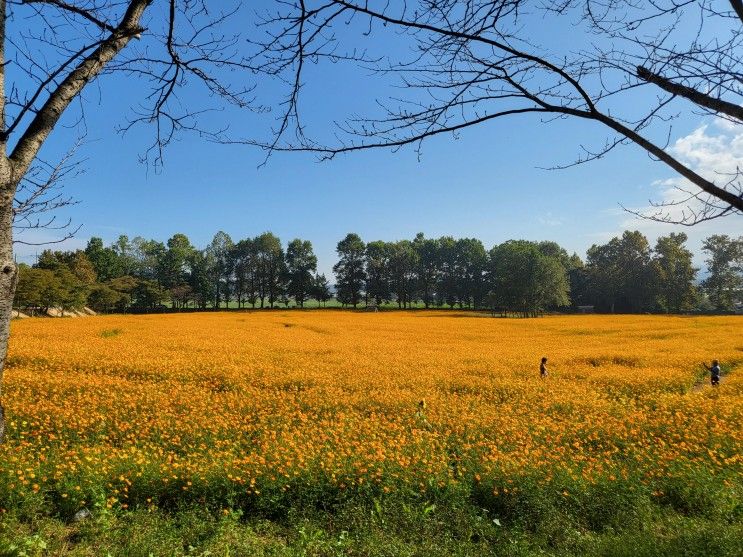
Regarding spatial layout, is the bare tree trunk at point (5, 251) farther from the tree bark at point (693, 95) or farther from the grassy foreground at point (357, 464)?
the tree bark at point (693, 95)

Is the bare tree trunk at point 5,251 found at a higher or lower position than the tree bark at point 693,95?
lower

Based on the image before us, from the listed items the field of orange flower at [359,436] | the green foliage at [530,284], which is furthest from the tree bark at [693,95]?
the green foliage at [530,284]

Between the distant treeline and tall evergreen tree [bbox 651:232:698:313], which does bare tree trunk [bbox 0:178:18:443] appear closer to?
the distant treeline

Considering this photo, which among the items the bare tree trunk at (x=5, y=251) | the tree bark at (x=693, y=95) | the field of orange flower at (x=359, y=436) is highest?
the tree bark at (x=693, y=95)

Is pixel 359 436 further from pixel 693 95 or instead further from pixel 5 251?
pixel 693 95

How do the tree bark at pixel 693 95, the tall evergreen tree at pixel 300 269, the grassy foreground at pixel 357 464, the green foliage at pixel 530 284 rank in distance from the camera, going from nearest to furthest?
the tree bark at pixel 693 95 < the grassy foreground at pixel 357 464 < the green foliage at pixel 530 284 < the tall evergreen tree at pixel 300 269

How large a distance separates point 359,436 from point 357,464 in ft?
5.73

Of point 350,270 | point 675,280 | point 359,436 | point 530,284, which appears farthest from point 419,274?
point 359,436

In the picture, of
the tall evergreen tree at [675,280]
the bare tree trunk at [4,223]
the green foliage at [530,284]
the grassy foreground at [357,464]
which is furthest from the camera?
the tall evergreen tree at [675,280]

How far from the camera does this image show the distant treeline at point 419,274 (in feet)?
214

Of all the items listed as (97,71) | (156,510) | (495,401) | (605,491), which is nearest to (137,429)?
(156,510)

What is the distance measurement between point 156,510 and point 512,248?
7611cm

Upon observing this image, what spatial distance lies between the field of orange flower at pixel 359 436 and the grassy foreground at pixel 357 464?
0.13 feet

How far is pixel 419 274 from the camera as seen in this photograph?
9125cm
